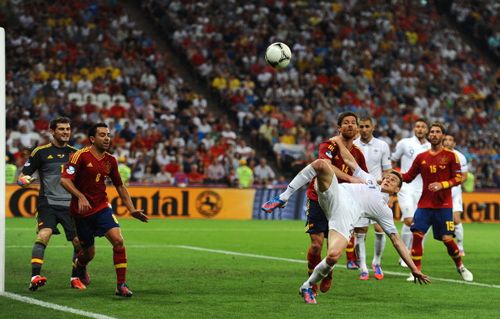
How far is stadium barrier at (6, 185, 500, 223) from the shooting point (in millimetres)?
31500

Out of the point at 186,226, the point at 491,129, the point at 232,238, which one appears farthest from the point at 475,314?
the point at 491,129

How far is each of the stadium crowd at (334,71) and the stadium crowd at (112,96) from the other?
1665 millimetres

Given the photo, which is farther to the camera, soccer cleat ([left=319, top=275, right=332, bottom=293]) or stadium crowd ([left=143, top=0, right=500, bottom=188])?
stadium crowd ([left=143, top=0, right=500, bottom=188])

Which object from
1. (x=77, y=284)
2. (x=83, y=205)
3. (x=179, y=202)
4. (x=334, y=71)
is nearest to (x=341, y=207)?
(x=83, y=205)

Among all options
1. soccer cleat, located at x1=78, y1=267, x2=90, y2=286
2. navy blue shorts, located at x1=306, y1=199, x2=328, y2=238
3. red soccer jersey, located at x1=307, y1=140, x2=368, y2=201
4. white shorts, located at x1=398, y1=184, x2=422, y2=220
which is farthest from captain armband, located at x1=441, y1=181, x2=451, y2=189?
soccer cleat, located at x1=78, y1=267, x2=90, y2=286

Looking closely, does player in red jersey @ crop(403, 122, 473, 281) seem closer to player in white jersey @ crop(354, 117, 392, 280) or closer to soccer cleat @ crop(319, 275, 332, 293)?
player in white jersey @ crop(354, 117, 392, 280)

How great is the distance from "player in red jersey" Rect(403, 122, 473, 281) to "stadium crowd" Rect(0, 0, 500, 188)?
1802cm

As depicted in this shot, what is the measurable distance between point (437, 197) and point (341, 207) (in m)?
3.78

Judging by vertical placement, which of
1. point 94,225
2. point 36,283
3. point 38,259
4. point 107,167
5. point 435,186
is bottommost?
point 36,283

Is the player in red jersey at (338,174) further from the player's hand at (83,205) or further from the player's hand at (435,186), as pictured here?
the player's hand at (83,205)

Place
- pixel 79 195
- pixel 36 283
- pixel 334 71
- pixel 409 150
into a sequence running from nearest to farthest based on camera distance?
pixel 79 195 < pixel 36 283 < pixel 409 150 < pixel 334 71

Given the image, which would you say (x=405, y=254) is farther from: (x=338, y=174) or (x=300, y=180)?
(x=300, y=180)

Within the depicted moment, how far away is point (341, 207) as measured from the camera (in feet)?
38.5

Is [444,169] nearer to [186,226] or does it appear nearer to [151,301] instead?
[151,301]
